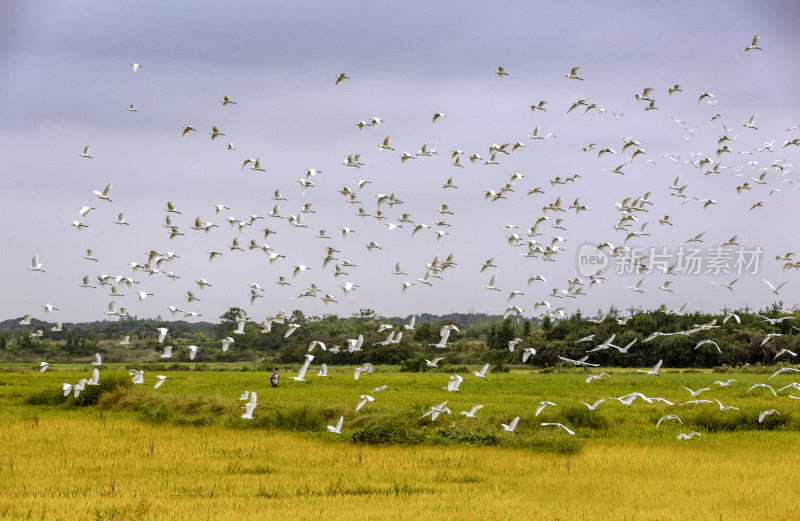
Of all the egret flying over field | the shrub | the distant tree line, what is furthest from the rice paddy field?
the distant tree line

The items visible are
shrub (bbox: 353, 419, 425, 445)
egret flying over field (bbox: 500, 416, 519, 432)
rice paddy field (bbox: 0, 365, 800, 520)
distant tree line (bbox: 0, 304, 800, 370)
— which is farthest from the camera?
distant tree line (bbox: 0, 304, 800, 370)

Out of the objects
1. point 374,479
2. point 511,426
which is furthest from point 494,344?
point 374,479

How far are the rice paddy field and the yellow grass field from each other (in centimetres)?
4

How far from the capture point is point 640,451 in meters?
16.4

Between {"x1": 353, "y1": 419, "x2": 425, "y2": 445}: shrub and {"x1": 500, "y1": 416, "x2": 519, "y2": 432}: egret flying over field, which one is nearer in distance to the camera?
{"x1": 500, "y1": 416, "x2": 519, "y2": 432}: egret flying over field

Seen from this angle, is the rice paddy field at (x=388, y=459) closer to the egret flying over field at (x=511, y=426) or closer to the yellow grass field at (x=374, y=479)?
the yellow grass field at (x=374, y=479)

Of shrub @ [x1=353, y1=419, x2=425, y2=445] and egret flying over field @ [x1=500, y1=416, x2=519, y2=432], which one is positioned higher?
egret flying over field @ [x1=500, y1=416, x2=519, y2=432]

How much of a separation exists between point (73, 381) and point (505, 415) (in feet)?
67.5

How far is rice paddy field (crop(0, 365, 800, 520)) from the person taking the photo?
12.0 m

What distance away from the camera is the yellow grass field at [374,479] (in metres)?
11.7

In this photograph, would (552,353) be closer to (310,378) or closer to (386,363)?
(386,363)

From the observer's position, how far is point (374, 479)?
46.3 ft

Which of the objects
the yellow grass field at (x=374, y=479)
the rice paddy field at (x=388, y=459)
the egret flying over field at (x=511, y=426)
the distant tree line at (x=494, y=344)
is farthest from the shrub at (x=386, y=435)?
the distant tree line at (x=494, y=344)

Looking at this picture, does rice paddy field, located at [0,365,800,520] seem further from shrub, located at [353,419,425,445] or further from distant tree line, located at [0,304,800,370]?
distant tree line, located at [0,304,800,370]
